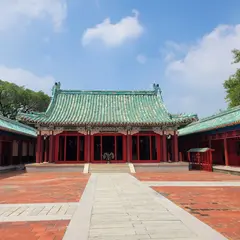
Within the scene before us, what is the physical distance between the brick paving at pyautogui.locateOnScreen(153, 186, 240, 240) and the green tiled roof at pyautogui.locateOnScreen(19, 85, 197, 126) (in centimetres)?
1020

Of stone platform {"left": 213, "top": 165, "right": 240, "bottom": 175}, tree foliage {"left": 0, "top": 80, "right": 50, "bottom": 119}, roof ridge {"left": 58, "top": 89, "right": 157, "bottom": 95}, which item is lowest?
stone platform {"left": 213, "top": 165, "right": 240, "bottom": 175}

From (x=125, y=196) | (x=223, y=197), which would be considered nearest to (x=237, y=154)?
(x=223, y=197)

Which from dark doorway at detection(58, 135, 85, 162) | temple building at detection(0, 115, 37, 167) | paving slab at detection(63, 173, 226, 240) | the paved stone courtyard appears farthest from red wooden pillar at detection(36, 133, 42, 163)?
paving slab at detection(63, 173, 226, 240)

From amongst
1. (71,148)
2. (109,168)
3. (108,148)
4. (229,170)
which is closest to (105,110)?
(108,148)

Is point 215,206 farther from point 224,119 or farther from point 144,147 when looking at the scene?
Answer: point 144,147

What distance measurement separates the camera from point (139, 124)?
18.3 m

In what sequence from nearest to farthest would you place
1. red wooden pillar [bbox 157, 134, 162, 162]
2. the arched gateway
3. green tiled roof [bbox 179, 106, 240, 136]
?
green tiled roof [bbox 179, 106, 240, 136] < the arched gateway < red wooden pillar [bbox 157, 134, 162, 162]

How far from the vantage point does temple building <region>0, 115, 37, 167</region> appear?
731 inches

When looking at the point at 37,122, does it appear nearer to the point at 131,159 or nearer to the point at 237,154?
the point at 131,159

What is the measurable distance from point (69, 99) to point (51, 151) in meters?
5.61

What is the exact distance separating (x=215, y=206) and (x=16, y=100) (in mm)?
35451

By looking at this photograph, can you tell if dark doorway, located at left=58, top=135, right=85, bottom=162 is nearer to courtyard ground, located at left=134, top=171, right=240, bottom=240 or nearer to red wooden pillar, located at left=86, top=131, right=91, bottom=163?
red wooden pillar, located at left=86, top=131, right=91, bottom=163

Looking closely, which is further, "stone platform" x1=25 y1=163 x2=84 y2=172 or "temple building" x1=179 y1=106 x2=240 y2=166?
"stone platform" x1=25 y1=163 x2=84 y2=172

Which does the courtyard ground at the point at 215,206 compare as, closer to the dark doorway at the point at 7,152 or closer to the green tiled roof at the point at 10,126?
the green tiled roof at the point at 10,126
